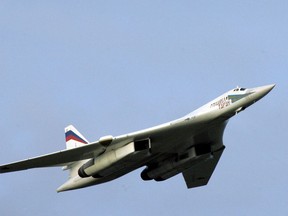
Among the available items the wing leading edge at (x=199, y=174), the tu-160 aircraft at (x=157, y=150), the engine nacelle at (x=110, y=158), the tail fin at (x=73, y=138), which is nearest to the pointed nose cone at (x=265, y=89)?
the tu-160 aircraft at (x=157, y=150)

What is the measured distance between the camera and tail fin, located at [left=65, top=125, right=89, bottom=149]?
157 feet

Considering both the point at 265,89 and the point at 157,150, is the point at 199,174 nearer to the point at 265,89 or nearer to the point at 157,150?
the point at 157,150

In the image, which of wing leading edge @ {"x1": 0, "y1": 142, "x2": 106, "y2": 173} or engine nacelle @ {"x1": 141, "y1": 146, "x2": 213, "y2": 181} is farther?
engine nacelle @ {"x1": 141, "y1": 146, "x2": 213, "y2": 181}

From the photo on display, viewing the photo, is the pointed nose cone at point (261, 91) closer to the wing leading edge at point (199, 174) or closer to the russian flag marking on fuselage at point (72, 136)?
the wing leading edge at point (199, 174)

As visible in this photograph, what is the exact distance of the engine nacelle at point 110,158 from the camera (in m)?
39.6

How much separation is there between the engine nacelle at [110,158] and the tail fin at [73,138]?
631 centimetres

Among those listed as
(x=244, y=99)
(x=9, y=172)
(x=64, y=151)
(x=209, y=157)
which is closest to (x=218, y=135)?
(x=209, y=157)

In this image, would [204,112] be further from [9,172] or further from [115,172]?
[9,172]

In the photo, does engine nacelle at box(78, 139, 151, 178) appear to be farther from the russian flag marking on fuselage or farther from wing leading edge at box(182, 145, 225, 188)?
wing leading edge at box(182, 145, 225, 188)

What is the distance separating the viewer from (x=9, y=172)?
1612 inches

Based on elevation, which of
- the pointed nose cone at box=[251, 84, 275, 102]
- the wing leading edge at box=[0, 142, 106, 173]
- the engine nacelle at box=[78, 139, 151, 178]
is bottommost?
→ the engine nacelle at box=[78, 139, 151, 178]

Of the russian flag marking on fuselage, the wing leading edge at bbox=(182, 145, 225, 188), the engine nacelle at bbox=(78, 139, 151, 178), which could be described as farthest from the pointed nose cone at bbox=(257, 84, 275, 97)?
the russian flag marking on fuselage

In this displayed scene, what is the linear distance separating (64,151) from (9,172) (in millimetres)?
2935

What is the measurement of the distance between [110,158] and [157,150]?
257 centimetres
